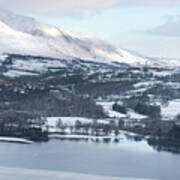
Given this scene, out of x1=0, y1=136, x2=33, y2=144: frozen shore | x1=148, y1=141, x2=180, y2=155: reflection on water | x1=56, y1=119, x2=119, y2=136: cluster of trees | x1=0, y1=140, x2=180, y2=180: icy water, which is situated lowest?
x1=0, y1=140, x2=180, y2=180: icy water

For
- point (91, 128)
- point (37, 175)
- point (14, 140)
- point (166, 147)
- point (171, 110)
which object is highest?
point (171, 110)

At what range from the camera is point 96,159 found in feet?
164

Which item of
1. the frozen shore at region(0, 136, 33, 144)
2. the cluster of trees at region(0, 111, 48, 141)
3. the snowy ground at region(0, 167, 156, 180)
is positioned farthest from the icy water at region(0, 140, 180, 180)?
the cluster of trees at region(0, 111, 48, 141)

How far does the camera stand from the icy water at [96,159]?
44.3 metres

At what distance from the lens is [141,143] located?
64.9m

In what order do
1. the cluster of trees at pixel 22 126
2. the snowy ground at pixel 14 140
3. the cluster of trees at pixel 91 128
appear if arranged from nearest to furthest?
the snowy ground at pixel 14 140
the cluster of trees at pixel 22 126
the cluster of trees at pixel 91 128

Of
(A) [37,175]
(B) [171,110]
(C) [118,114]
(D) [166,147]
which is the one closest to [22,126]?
(D) [166,147]

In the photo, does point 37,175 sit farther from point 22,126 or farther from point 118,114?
point 118,114

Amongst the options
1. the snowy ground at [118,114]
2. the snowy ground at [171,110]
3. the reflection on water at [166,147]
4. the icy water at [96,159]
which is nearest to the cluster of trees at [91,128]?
the reflection on water at [166,147]

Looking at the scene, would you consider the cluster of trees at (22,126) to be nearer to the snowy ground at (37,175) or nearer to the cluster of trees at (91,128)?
the cluster of trees at (91,128)

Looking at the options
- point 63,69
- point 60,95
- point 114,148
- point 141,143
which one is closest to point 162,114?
point 60,95

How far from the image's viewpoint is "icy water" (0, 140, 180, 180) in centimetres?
4431

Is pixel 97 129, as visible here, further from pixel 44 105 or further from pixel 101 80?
pixel 101 80

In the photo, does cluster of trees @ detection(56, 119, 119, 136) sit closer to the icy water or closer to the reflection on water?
the reflection on water
